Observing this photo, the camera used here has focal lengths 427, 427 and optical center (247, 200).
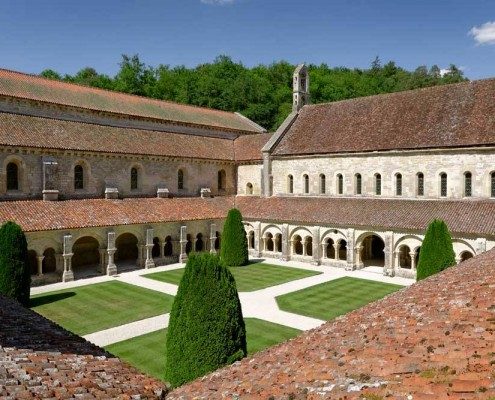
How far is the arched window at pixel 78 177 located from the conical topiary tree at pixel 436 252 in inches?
868

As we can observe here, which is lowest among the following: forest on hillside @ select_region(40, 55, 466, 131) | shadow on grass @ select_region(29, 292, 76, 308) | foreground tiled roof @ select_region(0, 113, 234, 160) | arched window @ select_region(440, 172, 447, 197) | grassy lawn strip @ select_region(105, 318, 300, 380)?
grassy lawn strip @ select_region(105, 318, 300, 380)

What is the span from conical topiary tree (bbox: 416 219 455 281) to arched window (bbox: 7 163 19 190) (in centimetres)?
2420

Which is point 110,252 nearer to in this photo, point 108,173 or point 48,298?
point 48,298

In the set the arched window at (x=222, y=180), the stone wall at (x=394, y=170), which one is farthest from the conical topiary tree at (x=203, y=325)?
the arched window at (x=222, y=180)

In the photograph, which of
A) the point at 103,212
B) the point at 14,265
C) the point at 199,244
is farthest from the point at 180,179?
the point at 14,265

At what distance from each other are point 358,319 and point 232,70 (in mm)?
66390

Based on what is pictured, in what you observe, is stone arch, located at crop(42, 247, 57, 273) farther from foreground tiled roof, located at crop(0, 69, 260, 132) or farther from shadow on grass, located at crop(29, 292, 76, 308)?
foreground tiled roof, located at crop(0, 69, 260, 132)

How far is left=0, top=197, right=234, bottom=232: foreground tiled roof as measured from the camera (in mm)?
24609

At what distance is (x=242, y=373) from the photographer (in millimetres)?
6602

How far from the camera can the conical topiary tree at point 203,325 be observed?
Result: 37.4 ft

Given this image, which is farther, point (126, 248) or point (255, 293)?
point (126, 248)

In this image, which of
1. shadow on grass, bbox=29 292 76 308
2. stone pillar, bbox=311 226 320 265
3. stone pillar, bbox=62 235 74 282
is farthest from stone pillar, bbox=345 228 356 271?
stone pillar, bbox=62 235 74 282

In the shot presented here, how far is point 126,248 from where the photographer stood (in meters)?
32.6

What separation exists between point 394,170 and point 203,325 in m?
21.5
